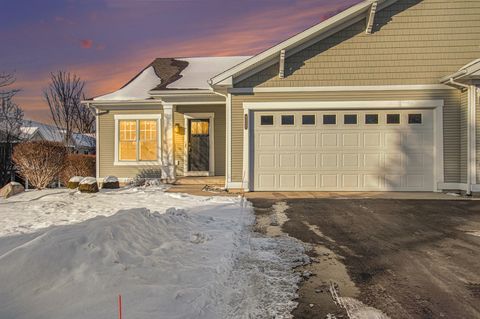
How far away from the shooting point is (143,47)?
17734 millimetres

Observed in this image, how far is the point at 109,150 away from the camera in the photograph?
13.2 meters

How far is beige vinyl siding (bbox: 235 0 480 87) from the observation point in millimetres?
9922

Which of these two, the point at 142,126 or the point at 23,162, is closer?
the point at 23,162

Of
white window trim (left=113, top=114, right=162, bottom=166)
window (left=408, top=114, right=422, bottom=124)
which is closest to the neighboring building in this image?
white window trim (left=113, top=114, right=162, bottom=166)

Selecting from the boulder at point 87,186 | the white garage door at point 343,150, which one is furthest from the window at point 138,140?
the white garage door at point 343,150

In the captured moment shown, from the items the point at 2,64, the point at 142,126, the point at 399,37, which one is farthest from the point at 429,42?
the point at 2,64

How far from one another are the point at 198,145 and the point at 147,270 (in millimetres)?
9956

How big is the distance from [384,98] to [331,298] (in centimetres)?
837

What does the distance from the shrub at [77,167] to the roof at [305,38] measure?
7.18 metres

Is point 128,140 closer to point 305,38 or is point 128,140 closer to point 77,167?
point 77,167

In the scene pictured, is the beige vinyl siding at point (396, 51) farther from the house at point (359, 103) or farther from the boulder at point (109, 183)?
the boulder at point (109, 183)

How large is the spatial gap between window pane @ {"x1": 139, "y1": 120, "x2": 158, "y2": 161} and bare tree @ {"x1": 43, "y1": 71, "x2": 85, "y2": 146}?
25.7 meters

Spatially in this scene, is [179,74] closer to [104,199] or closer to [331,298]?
[104,199]

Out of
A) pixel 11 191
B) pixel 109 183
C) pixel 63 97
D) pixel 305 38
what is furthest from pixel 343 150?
pixel 63 97
